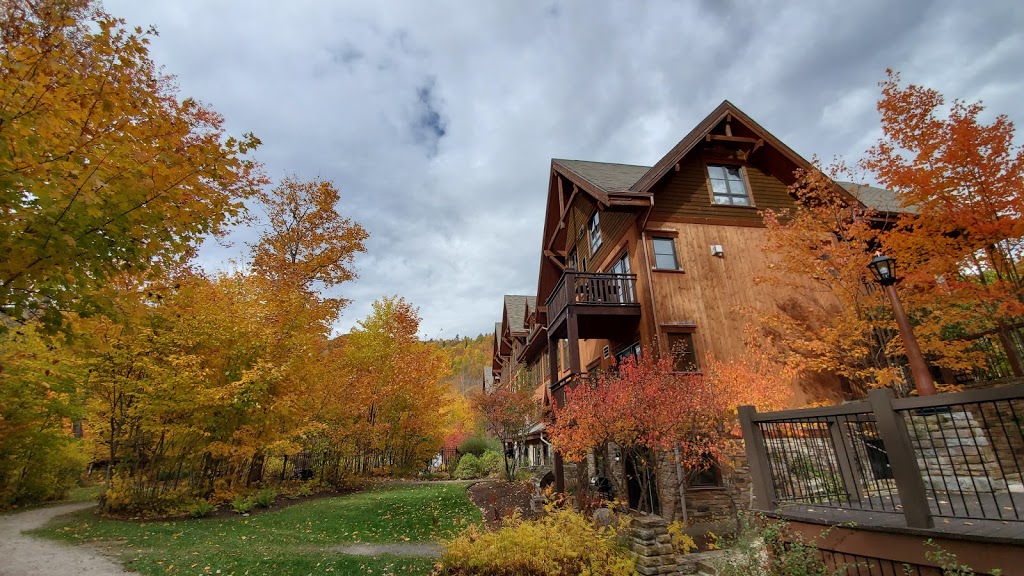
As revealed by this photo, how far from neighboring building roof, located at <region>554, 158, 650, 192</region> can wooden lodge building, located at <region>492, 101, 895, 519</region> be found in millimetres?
134

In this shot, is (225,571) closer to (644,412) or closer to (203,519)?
(203,519)

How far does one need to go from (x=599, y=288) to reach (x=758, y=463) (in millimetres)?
8267

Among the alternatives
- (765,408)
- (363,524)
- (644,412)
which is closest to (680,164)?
(765,408)

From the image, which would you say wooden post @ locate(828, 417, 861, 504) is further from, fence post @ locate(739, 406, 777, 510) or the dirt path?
the dirt path

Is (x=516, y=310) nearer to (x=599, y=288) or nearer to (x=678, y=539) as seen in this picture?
(x=599, y=288)

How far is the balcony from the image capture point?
42.5ft

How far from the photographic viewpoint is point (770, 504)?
5441 mm

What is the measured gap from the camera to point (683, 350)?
12383 mm

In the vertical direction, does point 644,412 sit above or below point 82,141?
below

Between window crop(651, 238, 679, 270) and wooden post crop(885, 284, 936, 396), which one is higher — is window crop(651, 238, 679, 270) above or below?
above

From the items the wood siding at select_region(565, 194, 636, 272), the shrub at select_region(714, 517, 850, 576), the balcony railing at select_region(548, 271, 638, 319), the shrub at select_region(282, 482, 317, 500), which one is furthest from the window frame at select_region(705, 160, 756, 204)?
the shrub at select_region(282, 482, 317, 500)

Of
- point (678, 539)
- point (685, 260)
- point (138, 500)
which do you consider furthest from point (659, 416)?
point (138, 500)

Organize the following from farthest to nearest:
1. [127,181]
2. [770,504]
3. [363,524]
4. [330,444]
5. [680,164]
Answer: [330,444] < [680,164] < [363,524] < [770,504] < [127,181]

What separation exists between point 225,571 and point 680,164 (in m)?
15.6
